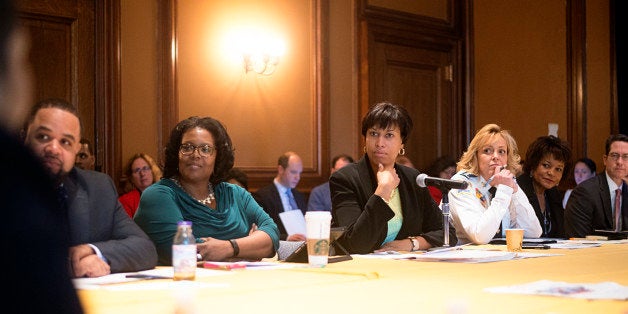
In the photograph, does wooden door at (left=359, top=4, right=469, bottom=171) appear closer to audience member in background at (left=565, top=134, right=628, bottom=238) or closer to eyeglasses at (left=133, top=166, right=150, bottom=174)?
eyeglasses at (left=133, top=166, right=150, bottom=174)

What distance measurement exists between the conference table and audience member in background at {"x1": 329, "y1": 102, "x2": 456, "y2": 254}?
705 mm

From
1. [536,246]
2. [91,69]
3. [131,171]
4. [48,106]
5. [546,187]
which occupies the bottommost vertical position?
[536,246]

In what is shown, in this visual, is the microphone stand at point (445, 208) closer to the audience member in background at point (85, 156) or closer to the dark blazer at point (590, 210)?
the dark blazer at point (590, 210)

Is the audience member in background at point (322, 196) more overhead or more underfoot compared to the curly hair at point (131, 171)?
more underfoot

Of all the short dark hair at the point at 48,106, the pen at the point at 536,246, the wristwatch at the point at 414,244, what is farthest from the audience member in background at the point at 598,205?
the short dark hair at the point at 48,106

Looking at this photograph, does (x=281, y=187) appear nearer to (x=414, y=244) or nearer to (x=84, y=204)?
(x=414, y=244)

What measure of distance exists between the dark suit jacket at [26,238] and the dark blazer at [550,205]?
4.53 m

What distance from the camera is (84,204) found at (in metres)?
2.67

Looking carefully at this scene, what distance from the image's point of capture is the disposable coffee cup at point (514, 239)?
132 inches

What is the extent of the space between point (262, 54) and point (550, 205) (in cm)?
282

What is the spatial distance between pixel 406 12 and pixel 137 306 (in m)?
6.50

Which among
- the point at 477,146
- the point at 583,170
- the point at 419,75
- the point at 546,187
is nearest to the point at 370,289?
the point at 477,146

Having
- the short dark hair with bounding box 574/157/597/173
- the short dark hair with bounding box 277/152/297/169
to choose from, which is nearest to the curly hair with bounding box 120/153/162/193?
the short dark hair with bounding box 277/152/297/169

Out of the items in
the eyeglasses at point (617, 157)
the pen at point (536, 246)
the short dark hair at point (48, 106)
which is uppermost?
the short dark hair at point (48, 106)
